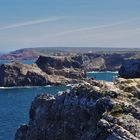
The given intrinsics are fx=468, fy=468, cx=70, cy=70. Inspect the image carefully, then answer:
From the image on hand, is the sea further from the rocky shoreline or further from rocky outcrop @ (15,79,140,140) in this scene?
the rocky shoreline

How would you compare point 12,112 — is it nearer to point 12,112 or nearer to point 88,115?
point 12,112

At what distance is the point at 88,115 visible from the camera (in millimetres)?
46906

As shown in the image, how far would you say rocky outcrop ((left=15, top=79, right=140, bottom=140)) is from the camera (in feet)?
132

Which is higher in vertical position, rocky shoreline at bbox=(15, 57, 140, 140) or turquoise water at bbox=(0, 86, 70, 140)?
rocky shoreline at bbox=(15, 57, 140, 140)

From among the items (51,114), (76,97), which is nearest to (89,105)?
(76,97)

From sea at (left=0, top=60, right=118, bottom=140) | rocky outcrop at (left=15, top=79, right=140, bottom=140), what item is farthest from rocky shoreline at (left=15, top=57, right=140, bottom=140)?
sea at (left=0, top=60, right=118, bottom=140)

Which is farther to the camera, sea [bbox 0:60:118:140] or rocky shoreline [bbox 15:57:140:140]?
sea [bbox 0:60:118:140]

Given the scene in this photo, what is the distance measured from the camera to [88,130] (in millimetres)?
45500

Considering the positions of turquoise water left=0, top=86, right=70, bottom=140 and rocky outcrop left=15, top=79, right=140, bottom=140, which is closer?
rocky outcrop left=15, top=79, right=140, bottom=140

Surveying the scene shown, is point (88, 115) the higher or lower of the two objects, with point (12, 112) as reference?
higher

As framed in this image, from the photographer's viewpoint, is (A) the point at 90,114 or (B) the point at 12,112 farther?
(B) the point at 12,112

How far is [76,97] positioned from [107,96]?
206 inches

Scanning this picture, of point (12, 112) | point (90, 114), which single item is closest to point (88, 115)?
point (90, 114)

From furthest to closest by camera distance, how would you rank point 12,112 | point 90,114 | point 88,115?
point 12,112
point 88,115
point 90,114
